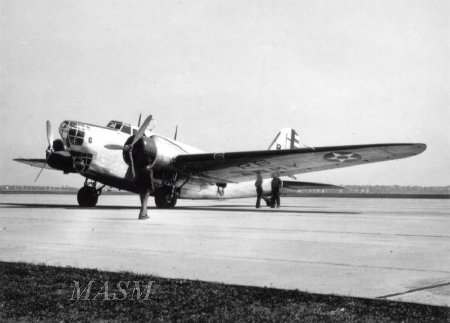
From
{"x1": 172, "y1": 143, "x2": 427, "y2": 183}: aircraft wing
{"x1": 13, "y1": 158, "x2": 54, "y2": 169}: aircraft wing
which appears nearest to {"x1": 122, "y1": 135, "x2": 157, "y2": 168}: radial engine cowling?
{"x1": 172, "y1": 143, "x2": 427, "y2": 183}: aircraft wing

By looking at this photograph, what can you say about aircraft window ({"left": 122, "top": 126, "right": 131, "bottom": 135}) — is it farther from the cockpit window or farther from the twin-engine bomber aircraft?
the cockpit window

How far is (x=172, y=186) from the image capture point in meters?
21.2

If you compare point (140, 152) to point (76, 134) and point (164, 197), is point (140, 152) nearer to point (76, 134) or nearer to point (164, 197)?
point (76, 134)

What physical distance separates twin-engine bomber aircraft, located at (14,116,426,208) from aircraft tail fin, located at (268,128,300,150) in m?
4.48

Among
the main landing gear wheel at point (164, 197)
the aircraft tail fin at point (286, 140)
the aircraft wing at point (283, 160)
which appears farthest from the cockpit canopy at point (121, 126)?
the aircraft tail fin at point (286, 140)

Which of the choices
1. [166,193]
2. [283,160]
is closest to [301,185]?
[283,160]

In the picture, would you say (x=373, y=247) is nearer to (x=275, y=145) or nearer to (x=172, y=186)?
(x=172, y=186)

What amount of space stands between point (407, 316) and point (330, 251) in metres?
3.67

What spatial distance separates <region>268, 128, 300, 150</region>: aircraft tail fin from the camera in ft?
90.4

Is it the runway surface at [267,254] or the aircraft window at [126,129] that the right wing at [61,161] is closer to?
the aircraft window at [126,129]

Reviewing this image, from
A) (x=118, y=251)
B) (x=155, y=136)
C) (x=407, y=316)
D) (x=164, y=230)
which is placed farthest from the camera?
(x=155, y=136)

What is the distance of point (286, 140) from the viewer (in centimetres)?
2773

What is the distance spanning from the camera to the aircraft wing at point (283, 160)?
1831 cm

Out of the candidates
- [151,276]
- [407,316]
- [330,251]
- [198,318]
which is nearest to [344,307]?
[407,316]
